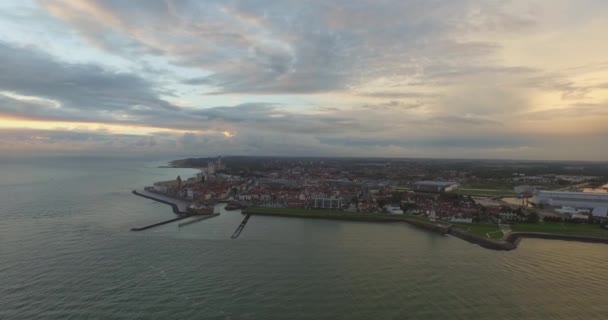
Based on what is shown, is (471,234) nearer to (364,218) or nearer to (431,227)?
(431,227)

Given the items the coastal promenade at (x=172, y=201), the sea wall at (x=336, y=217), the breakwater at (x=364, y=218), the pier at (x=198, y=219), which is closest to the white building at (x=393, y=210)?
the breakwater at (x=364, y=218)

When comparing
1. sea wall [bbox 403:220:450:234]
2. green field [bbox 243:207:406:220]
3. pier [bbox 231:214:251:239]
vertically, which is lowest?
pier [bbox 231:214:251:239]

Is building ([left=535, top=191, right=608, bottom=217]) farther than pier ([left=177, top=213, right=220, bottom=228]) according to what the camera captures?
Yes

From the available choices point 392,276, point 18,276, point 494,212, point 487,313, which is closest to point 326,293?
point 392,276

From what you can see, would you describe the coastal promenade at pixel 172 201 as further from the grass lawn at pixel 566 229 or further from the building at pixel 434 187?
the building at pixel 434 187

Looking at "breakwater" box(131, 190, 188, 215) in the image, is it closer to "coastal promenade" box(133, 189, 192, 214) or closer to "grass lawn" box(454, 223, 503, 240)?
"coastal promenade" box(133, 189, 192, 214)

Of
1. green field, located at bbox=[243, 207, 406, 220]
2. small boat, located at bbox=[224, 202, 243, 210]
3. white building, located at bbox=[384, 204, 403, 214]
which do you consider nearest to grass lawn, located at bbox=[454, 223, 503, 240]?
green field, located at bbox=[243, 207, 406, 220]

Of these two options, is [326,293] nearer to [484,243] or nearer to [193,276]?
[193,276]
